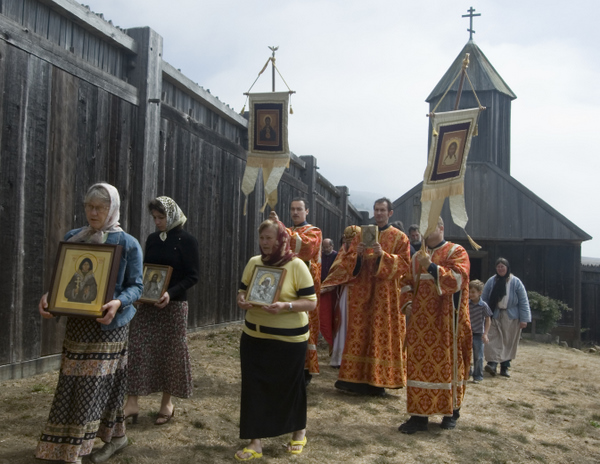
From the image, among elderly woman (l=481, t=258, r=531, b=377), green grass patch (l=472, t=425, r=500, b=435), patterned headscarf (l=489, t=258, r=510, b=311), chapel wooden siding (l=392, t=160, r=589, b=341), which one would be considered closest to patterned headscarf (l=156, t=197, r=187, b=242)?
green grass patch (l=472, t=425, r=500, b=435)

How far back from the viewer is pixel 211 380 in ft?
20.4

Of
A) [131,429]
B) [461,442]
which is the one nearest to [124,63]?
[131,429]

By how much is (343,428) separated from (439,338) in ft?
3.65

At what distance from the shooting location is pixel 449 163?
5.34 metres

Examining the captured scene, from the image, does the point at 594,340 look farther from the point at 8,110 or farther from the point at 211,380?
the point at 8,110

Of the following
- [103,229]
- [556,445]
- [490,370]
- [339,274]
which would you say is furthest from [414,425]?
[490,370]

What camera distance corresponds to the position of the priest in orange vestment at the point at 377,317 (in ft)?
21.0

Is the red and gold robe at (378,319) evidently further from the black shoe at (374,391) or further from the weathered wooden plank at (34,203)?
the weathered wooden plank at (34,203)

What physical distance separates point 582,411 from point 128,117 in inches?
228

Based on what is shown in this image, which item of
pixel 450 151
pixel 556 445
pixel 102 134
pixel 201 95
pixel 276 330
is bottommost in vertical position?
pixel 556 445

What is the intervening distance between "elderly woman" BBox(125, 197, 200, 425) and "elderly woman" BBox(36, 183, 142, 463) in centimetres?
76

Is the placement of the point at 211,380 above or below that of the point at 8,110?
below

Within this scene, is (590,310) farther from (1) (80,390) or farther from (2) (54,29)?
(1) (80,390)

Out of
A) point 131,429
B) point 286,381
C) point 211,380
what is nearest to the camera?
point 286,381
